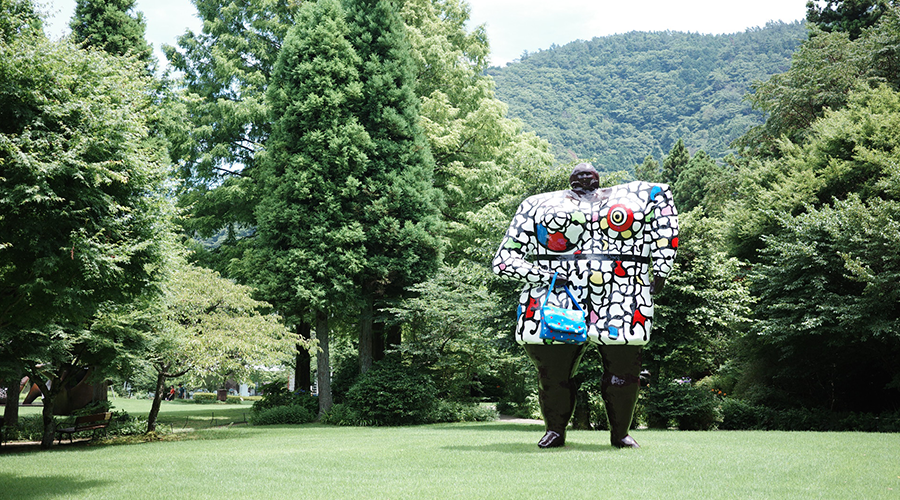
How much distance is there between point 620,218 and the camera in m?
7.24

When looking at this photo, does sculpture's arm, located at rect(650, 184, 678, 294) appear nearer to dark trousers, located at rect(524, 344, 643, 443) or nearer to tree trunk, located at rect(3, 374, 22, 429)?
dark trousers, located at rect(524, 344, 643, 443)

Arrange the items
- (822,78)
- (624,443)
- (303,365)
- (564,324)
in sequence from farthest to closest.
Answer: (303,365) → (822,78) → (624,443) → (564,324)

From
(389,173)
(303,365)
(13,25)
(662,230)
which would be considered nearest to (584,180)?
(662,230)

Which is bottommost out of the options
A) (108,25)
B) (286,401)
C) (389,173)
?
(286,401)

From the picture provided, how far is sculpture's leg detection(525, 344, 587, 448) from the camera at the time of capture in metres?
7.37

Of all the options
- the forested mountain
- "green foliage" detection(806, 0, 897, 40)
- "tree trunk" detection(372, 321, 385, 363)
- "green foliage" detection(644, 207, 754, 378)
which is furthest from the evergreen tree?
the forested mountain

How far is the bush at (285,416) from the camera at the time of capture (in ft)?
62.3

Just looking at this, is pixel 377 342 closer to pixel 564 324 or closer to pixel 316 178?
pixel 316 178

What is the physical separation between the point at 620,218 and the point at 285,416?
14514 millimetres

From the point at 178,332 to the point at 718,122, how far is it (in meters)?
76.6

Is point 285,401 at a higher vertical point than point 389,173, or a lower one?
lower

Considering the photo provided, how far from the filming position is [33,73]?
6.16 meters

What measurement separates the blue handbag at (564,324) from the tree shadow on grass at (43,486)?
15.8 ft

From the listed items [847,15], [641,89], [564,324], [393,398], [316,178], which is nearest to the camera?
[564,324]
